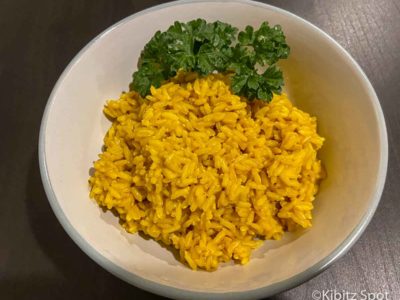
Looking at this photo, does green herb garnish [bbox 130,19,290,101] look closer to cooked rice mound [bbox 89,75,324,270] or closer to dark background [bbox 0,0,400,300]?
cooked rice mound [bbox 89,75,324,270]

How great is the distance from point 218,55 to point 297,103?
13.9 inches

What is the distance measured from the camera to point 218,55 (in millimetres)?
1241

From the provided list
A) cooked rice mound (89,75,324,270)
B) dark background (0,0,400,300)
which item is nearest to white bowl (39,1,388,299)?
cooked rice mound (89,75,324,270)

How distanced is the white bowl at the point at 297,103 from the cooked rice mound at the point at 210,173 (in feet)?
0.16

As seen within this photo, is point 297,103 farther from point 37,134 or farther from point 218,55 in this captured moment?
point 37,134

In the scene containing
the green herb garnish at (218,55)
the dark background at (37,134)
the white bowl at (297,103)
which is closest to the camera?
the white bowl at (297,103)

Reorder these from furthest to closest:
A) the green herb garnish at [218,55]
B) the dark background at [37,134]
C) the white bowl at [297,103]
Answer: the dark background at [37,134] → the green herb garnish at [218,55] → the white bowl at [297,103]

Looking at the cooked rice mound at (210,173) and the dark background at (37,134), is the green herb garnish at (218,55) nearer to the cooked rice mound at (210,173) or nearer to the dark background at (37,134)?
the cooked rice mound at (210,173)

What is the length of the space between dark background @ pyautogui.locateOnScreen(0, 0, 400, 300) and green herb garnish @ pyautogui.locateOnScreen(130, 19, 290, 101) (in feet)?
1.86

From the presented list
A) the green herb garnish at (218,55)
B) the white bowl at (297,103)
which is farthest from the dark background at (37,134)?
the green herb garnish at (218,55)

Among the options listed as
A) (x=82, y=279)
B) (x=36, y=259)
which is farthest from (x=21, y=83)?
(x=82, y=279)

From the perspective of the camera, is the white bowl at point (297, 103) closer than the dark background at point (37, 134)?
Yes

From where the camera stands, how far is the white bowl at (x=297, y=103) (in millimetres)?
1048

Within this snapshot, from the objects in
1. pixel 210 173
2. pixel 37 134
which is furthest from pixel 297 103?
pixel 37 134
